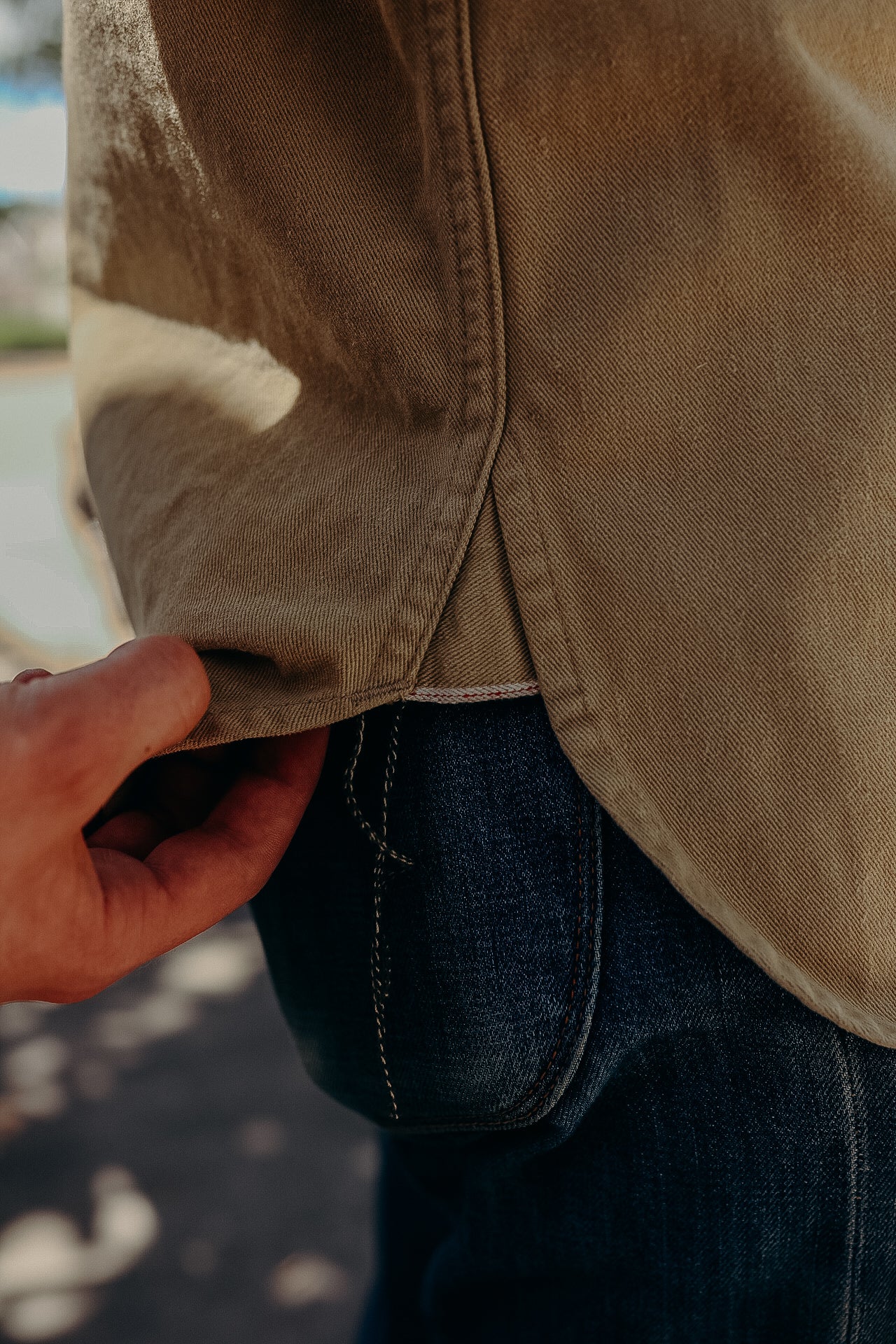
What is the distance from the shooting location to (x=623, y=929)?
58cm

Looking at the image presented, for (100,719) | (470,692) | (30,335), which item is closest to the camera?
(100,719)

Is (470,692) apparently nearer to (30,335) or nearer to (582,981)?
(582,981)

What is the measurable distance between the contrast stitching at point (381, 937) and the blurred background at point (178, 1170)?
2.56ft

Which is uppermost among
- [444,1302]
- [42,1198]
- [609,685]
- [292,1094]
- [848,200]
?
[848,200]

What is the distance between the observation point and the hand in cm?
43

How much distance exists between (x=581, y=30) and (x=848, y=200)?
0.15 m

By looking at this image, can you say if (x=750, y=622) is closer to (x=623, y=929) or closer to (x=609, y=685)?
(x=609, y=685)

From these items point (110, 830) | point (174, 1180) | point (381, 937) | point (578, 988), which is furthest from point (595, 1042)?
point (174, 1180)

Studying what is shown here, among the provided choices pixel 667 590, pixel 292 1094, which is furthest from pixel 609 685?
pixel 292 1094

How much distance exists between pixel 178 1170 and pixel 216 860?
5.17 ft

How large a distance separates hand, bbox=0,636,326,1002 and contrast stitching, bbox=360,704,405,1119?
4 centimetres

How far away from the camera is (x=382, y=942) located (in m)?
0.60

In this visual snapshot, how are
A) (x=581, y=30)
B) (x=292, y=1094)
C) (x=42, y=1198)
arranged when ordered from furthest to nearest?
1. (x=292, y=1094)
2. (x=42, y=1198)
3. (x=581, y=30)

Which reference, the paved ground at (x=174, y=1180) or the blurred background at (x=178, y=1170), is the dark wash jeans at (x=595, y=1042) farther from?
the paved ground at (x=174, y=1180)
